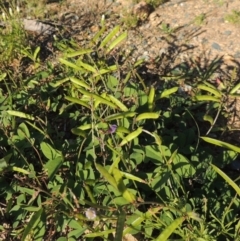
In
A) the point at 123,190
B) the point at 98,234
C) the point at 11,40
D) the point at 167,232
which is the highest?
the point at 11,40

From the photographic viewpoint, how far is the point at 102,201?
206 centimetres

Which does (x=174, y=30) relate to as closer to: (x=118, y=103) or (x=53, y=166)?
(x=118, y=103)

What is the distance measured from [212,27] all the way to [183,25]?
0.65 feet

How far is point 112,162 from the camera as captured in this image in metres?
2.17

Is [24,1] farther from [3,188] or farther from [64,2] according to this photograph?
[3,188]

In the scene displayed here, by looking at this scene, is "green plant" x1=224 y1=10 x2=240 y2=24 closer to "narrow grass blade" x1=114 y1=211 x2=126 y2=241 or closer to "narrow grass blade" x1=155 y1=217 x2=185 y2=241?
"narrow grass blade" x1=155 y1=217 x2=185 y2=241

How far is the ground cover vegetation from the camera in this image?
187cm

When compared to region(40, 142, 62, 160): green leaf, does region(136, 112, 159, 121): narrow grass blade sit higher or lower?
higher

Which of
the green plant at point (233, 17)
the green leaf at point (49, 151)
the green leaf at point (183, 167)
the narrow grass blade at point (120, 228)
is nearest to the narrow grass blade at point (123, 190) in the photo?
the narrow grass blade at point (120, 228)

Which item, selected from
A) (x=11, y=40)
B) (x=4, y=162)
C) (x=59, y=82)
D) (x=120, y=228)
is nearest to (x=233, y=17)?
(x=59, y=82)

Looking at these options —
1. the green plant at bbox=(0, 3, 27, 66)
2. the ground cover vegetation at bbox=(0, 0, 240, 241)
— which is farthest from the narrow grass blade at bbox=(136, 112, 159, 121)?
the green plant at bbox=(0, 3, 27, 66)

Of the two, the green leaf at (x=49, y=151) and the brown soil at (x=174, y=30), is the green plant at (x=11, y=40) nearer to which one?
the brown soil at (x=174, y=30)

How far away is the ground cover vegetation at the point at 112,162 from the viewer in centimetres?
187

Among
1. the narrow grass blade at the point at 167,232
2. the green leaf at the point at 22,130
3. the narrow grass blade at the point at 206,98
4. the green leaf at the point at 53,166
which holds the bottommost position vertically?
the narrow grass blade at the point at 167,232
